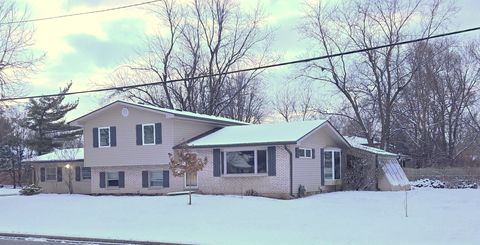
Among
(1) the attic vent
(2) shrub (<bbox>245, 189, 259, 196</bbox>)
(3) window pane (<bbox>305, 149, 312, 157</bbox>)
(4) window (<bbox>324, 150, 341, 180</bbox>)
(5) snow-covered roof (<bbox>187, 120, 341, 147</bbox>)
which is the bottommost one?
(2) shrub (<bbox>245, 189, 259, 196</bbox>)

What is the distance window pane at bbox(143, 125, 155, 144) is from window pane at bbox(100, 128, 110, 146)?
272cm

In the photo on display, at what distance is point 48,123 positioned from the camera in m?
58.8

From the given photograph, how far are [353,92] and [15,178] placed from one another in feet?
113

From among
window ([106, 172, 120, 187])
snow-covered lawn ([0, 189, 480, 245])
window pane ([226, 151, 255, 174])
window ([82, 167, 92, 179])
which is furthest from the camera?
window ([82, 167, 92, 179])

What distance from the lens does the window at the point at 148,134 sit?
1217 inches

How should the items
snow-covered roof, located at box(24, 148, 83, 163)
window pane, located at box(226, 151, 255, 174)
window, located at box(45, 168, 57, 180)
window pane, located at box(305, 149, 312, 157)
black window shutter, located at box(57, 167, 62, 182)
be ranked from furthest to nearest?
window, located at box(45, 168, 57, 180) < black window shutter, located at box(57, 167, 62, 182) < snow-covered roof, located at box(24, 148, 83, 163) < window pane, located at box(305, 149, 312, 157) < window pane, located at box(226, 151, 255, 174)

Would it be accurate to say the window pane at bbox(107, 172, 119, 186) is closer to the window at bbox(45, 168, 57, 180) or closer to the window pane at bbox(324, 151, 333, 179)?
the window at bbox(45, 168, 57, 180)

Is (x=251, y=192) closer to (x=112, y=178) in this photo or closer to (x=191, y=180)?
(x=191, y=180)

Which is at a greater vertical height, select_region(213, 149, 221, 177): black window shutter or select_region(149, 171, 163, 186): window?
select_region(213, 149, 221, 177): black window shutter

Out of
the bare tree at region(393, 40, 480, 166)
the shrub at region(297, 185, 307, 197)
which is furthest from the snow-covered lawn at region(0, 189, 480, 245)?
the bare tree at region(393, 40, 480, 166)

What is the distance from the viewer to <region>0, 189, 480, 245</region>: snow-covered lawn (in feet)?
48.1

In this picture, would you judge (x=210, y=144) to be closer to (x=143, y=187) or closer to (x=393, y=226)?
(x=143, y=187)

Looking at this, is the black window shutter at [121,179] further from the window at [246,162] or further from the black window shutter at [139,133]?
the window at [246,162]

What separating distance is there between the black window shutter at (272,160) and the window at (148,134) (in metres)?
7.20
